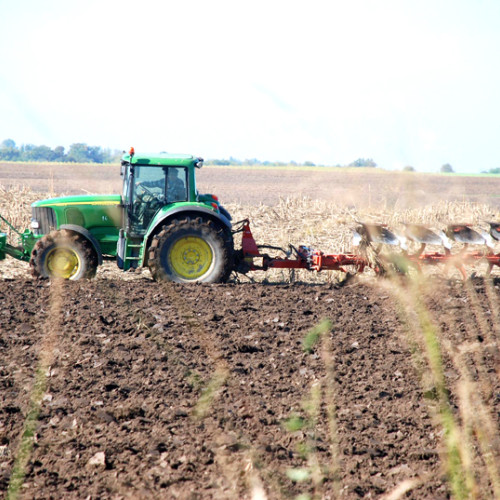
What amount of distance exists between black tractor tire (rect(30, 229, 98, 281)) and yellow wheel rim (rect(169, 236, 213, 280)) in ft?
3.72

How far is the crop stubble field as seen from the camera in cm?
350

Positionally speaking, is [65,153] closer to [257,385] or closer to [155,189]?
[257,385]

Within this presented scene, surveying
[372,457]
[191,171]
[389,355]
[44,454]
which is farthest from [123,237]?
[372,457]

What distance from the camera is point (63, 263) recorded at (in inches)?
343

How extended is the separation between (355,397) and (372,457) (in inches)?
37.6

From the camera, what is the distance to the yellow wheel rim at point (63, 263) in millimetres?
8672

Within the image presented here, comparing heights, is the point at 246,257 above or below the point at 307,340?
above

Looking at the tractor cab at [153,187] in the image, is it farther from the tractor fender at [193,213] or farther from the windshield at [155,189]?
the tractor fender at [193,213]

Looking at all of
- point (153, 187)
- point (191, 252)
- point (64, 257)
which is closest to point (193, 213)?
point (191, 252)

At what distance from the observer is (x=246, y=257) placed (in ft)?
29.5

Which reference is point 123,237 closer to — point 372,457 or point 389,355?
point 389,355

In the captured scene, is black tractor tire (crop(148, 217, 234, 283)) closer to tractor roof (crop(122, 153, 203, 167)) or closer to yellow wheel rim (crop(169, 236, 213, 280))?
yellow wheel rim (crop(169, 236, 213, 280))

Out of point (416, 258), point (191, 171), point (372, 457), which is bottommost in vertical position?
point (372, 457)

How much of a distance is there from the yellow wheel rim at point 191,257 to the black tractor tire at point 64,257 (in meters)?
1.13
